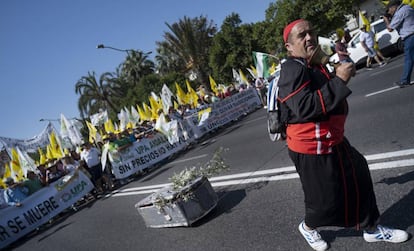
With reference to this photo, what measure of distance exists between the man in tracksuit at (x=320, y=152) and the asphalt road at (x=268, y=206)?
1.16 feet

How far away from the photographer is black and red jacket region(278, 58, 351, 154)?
2.41 meters

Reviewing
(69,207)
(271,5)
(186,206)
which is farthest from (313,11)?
(186,206)

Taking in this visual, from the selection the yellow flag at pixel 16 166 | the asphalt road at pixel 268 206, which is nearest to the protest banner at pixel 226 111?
the asphalt road at pixel 268 206

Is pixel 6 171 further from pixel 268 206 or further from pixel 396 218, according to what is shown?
pixel 396 218

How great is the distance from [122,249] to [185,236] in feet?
3.64

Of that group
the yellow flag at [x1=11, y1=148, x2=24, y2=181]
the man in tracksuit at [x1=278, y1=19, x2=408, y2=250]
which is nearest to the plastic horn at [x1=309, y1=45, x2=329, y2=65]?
the man in tracksuit at [x1=278, y1=19, x2=408, y2=250]

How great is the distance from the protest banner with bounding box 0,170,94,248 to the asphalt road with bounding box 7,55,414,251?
2.19ft

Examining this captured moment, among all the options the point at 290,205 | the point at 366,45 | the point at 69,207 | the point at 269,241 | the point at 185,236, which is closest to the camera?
the point at 269,241

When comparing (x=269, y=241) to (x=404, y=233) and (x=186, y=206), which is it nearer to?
(x=404, y=233)

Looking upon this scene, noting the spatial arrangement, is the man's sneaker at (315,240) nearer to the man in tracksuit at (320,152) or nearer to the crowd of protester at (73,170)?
the man in tracksuit at (320,152)

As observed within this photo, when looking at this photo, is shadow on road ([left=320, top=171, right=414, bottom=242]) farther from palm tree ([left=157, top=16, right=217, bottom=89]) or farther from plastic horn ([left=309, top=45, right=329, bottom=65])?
palm tree ([left=157, top=16, right=217, bottom=89])

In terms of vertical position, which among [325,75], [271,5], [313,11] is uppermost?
[271,5]

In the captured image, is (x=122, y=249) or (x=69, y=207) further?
(x=69, y=207)

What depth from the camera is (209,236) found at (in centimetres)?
448
